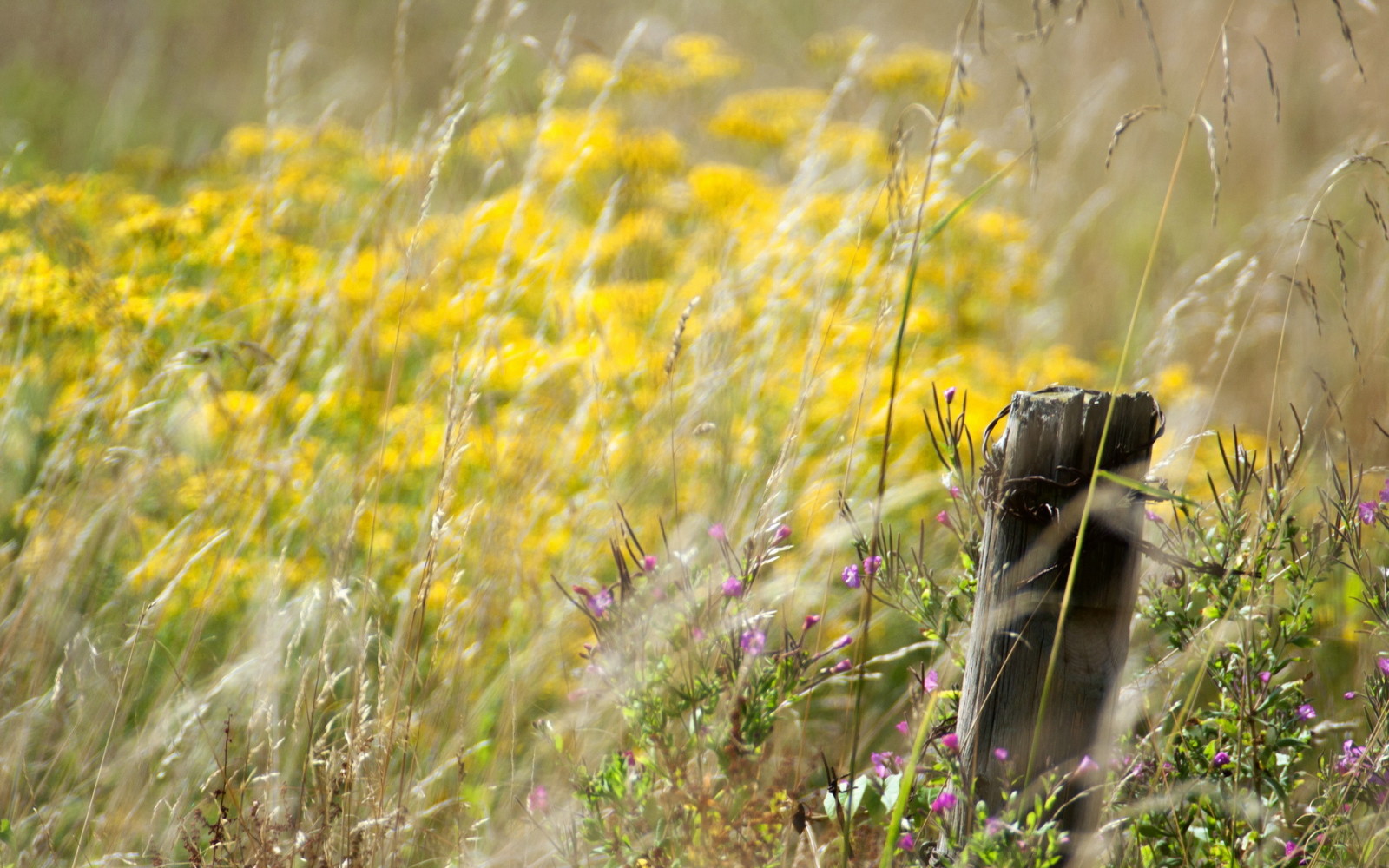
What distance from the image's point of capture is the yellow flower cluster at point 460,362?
6.40 feet

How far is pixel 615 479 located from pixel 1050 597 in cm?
142

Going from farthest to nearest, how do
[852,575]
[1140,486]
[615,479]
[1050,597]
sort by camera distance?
[615,479] → [852,575] → [1050,597] → [1140,486]

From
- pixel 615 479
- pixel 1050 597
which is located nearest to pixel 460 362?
pixel 615 479

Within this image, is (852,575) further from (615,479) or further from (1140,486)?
(615,479)

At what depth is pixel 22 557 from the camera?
1.83 meters

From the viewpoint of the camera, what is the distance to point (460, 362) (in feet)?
8.47

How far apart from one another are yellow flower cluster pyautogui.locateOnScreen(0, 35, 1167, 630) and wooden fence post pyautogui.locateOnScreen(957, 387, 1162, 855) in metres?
0.27

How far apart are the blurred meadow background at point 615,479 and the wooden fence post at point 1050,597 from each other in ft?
0.25

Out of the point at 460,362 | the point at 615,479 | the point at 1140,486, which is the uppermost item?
the point at 1140,486

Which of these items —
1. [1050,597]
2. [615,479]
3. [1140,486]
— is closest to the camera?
[1140,486]

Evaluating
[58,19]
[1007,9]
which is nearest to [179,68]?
[58,19]

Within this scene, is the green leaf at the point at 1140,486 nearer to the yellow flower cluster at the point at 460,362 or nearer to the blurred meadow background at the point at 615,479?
the blurred meadow background at the point at 615,479

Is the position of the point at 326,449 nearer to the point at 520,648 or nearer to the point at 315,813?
the point at 520,648

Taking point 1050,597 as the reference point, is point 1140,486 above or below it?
above
